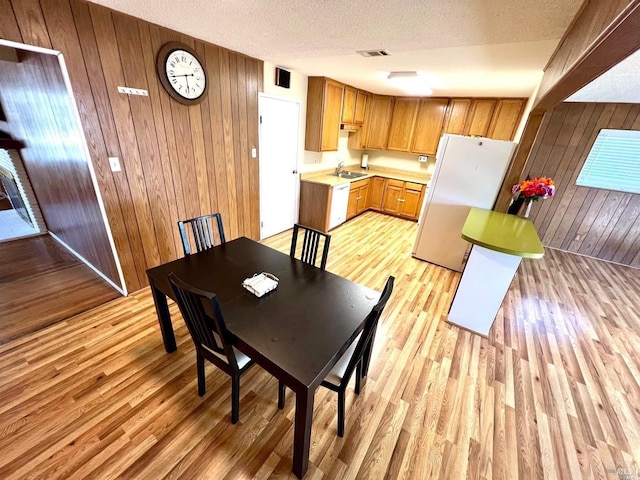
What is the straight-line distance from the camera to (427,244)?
3.47 m

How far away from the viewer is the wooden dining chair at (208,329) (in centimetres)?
116

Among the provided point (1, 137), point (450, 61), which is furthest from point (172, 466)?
point (1, 137)

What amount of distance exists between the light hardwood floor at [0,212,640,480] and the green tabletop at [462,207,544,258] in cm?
89

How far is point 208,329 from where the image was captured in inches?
50.8

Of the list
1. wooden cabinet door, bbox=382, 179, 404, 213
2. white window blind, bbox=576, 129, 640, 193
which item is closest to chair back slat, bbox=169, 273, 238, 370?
wooden cabinet door, bbox=382, 179, 404, 213

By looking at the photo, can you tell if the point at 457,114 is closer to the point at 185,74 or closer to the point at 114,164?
the point at 185,74

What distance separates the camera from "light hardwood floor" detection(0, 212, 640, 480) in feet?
4.39

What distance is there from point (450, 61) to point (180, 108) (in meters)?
2.68

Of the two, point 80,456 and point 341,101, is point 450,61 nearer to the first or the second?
point 341,101

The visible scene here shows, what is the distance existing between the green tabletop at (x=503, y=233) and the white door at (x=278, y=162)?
262cm

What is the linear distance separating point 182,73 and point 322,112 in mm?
2033

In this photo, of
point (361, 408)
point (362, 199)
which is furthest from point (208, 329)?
point (362, 199)

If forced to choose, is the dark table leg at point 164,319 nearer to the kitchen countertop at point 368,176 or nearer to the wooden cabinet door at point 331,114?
the kitchen countertop at point 368,176

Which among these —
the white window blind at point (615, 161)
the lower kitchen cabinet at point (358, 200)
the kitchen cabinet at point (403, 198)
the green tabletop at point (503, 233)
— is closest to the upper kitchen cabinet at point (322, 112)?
the lower kitchen cabinet at point (358, 200)
